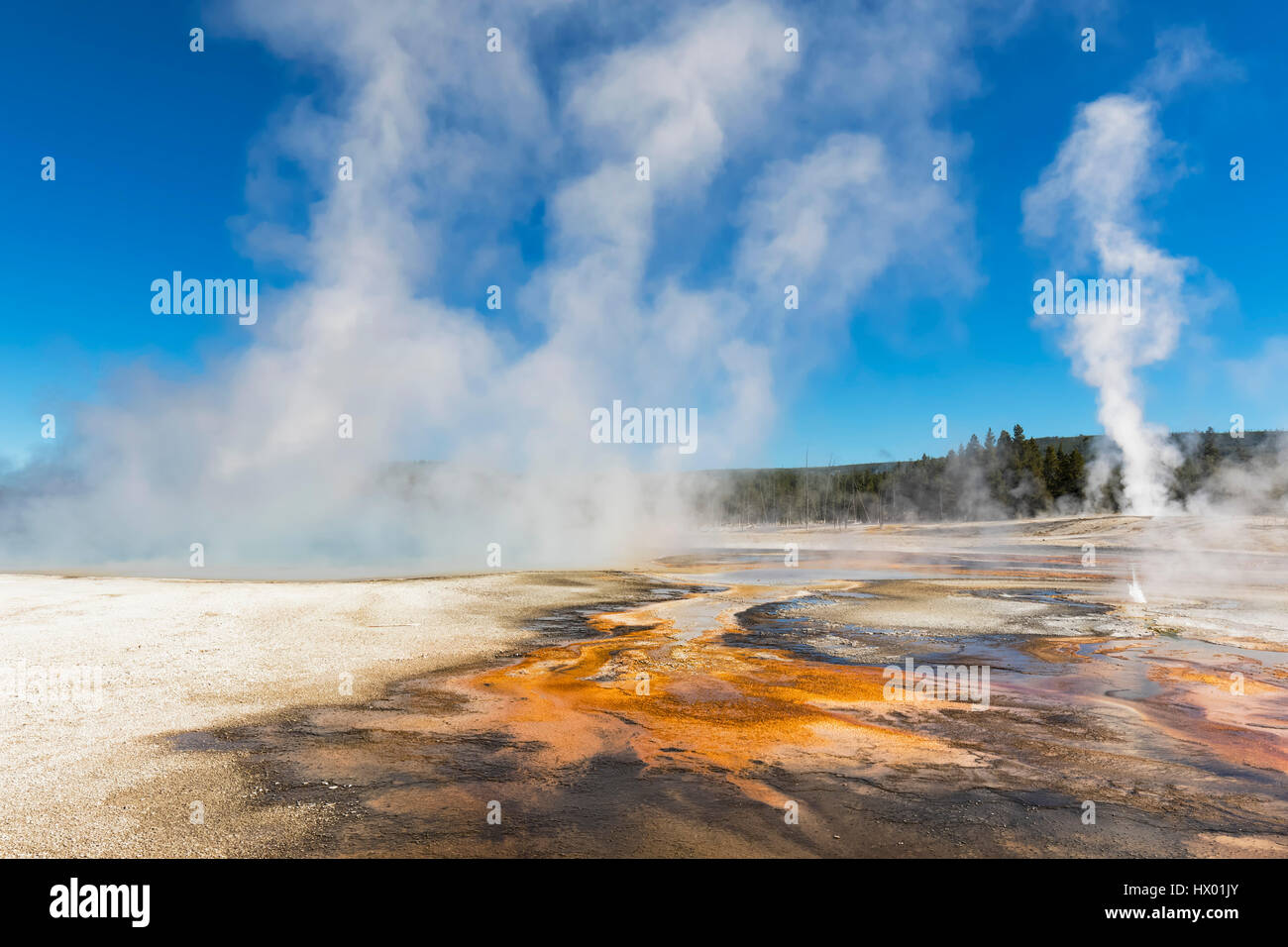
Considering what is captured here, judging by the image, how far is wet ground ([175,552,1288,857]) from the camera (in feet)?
→ 19.7

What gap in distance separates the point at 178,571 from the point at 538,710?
3354 centimetres

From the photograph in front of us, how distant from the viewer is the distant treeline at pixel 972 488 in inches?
3275

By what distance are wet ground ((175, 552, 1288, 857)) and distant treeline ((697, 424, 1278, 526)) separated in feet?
258

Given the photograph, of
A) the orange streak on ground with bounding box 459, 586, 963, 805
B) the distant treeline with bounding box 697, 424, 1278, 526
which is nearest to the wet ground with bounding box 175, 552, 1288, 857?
the orange streak on ground with bounding box 459, 586, 963, 805

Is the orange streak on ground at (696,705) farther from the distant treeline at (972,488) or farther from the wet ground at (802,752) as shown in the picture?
the distant treeline at (972,488)

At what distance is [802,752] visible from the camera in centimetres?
817

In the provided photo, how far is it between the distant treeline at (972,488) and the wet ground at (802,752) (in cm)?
7865

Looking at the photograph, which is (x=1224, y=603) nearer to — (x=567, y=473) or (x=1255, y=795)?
(x=1255, y=795)

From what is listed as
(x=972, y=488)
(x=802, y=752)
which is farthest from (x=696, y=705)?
(x=972, y=488)

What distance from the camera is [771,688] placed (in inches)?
454

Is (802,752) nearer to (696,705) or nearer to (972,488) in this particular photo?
(696,705)

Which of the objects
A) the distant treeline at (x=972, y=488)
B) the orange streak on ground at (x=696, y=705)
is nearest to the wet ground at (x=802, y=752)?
the orange streak on ground at (x=696, y=705)

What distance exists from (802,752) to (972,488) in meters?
101
